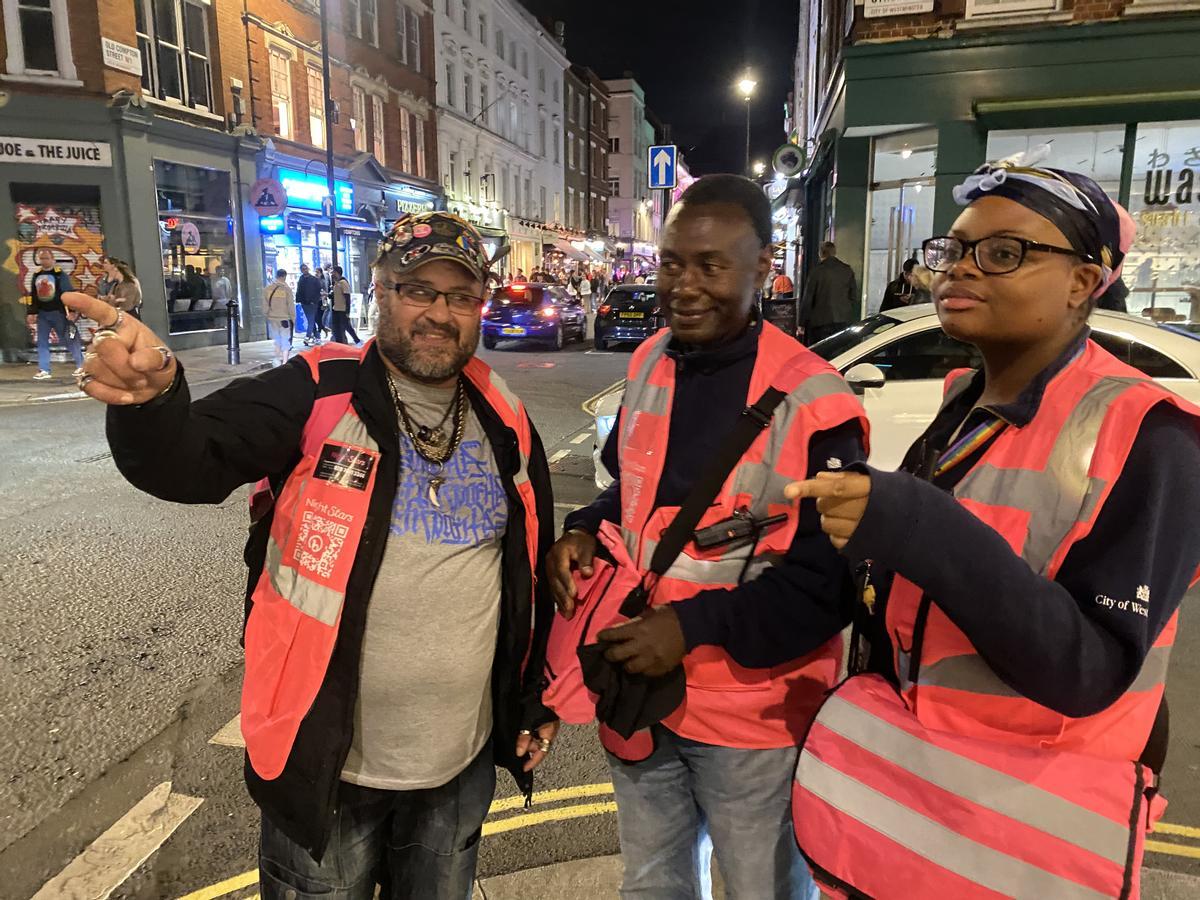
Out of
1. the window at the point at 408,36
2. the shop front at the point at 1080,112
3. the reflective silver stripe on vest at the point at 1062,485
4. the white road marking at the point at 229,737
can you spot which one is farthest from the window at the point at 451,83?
the reflective silver stripe on vest at the point at 1062,485

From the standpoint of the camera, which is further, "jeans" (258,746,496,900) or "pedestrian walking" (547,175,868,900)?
"jeans" (258,746,496,900)

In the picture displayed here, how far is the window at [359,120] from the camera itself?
2534cm

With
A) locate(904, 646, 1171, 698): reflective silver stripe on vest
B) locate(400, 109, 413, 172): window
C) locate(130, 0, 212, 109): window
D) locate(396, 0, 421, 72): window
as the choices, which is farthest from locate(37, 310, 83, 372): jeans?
locate(396, 0, 421, 72): window

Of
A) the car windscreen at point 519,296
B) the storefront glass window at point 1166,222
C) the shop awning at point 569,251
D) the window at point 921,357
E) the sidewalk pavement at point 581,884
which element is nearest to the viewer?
the sidewalk pavement at point 581,884

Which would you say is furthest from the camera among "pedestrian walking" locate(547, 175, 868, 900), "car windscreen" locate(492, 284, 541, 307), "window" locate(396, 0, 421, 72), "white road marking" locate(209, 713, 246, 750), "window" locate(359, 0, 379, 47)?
"window" locate(396, 0, 421, 72)

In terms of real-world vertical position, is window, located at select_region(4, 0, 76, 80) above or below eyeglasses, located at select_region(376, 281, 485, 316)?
above

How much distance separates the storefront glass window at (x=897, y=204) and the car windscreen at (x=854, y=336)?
6.83 m

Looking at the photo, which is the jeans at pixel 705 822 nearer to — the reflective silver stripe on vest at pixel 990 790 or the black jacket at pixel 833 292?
the reflective silver stripe on vest at pixel 990 790

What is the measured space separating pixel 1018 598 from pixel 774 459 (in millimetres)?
618

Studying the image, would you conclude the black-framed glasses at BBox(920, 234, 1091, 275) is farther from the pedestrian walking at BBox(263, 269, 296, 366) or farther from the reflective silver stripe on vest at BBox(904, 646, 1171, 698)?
the pedestrian walking at BBox(263, 269, 296, 366)

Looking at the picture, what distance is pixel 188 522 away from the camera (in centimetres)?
620

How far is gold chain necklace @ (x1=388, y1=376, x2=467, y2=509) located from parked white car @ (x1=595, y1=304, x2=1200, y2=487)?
3.74 metres

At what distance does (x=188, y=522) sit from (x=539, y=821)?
14.7ft

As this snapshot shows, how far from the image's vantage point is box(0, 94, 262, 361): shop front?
15258 millimetres
